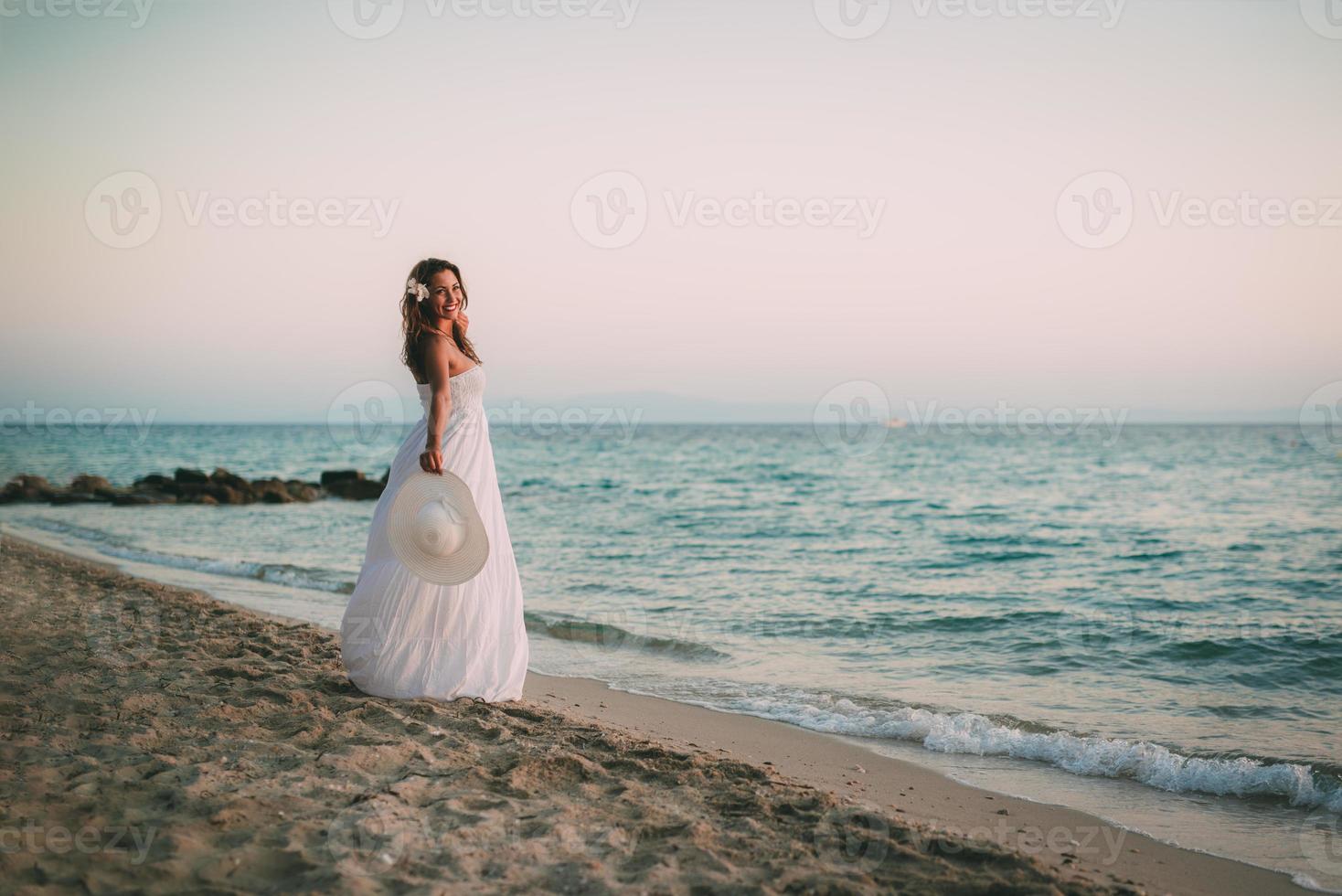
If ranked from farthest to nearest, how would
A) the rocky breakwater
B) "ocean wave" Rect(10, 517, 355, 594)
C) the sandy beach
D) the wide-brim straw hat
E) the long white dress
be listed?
the rocky breakwater < "ocean wave" Rect(10, 517, 355, 594) < the long white dress < the wide-brim straw hat < the sandy beach

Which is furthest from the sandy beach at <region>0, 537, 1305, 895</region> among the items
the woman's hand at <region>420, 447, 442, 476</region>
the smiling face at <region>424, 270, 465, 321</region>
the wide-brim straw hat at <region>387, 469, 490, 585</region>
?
the smiling face at <region>424, 270, 465, 321</region>

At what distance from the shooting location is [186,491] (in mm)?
26453

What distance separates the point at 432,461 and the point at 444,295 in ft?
3.37

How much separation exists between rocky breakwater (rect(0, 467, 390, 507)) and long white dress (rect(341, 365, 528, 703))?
21.7 metres

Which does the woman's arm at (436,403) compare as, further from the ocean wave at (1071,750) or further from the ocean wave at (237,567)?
the ocean wave at (237,567)

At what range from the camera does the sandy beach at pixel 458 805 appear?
343 cm

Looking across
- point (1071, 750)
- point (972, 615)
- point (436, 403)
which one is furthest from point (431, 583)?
point (972, 615)

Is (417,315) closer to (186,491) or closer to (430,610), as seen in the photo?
(430,610)

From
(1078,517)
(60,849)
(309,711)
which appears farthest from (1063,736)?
(1078,517)

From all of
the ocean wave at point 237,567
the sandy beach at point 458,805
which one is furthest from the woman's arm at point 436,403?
the ocean wave at point 237,567

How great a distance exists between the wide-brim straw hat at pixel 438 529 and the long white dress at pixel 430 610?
122 millimetres

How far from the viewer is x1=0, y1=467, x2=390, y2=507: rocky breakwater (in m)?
25.5

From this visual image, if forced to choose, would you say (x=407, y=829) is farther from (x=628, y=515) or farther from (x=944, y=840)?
(x=628, y=515)

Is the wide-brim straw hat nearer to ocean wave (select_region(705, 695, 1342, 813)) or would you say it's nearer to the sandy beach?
the sandy beach
